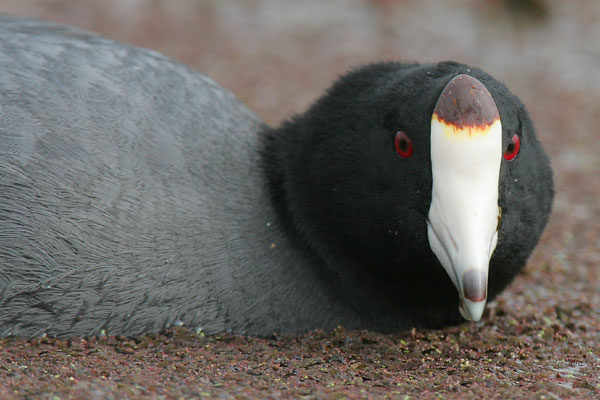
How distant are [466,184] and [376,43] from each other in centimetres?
536

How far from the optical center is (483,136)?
7.97ft

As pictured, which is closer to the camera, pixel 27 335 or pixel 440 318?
pixel 27 335

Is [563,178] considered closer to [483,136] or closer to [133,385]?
[483,136]

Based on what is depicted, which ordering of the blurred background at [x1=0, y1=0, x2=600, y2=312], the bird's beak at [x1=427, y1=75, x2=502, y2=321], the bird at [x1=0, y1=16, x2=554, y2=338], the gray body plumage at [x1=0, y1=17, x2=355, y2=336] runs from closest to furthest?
the bird's beak at [x1=427, y1=75, x2=502, y2=321]
the bird at [x1=0, y1=16, x2=554, y2=338]
the gray body plumage at [x1=0, y1=17, x2=355, y2=336]
the blurred background at [x1=0, y1=0, x2=600, y2=312]

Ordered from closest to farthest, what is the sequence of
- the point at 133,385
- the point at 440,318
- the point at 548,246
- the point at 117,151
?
the point at 133,385 → the point at 117,151 → the point at 440,318 → the point at 548,246

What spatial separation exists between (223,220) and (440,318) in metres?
0.87

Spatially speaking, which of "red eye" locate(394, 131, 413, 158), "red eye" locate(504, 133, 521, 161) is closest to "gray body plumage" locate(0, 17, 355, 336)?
"red eye" locate(394, 131, 413, 158)

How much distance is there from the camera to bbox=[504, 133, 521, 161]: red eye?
2.57 metres

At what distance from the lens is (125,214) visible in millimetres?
2725

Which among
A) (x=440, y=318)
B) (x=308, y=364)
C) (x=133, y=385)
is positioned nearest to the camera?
(x=133, y=385)

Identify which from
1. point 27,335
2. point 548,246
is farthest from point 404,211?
point 548,246

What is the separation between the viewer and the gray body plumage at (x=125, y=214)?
267cm

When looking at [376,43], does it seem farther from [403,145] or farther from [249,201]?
[403,145]

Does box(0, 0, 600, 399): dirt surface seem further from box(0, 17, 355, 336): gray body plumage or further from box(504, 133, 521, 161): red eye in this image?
box(504, 133, 521, 161): red eye
